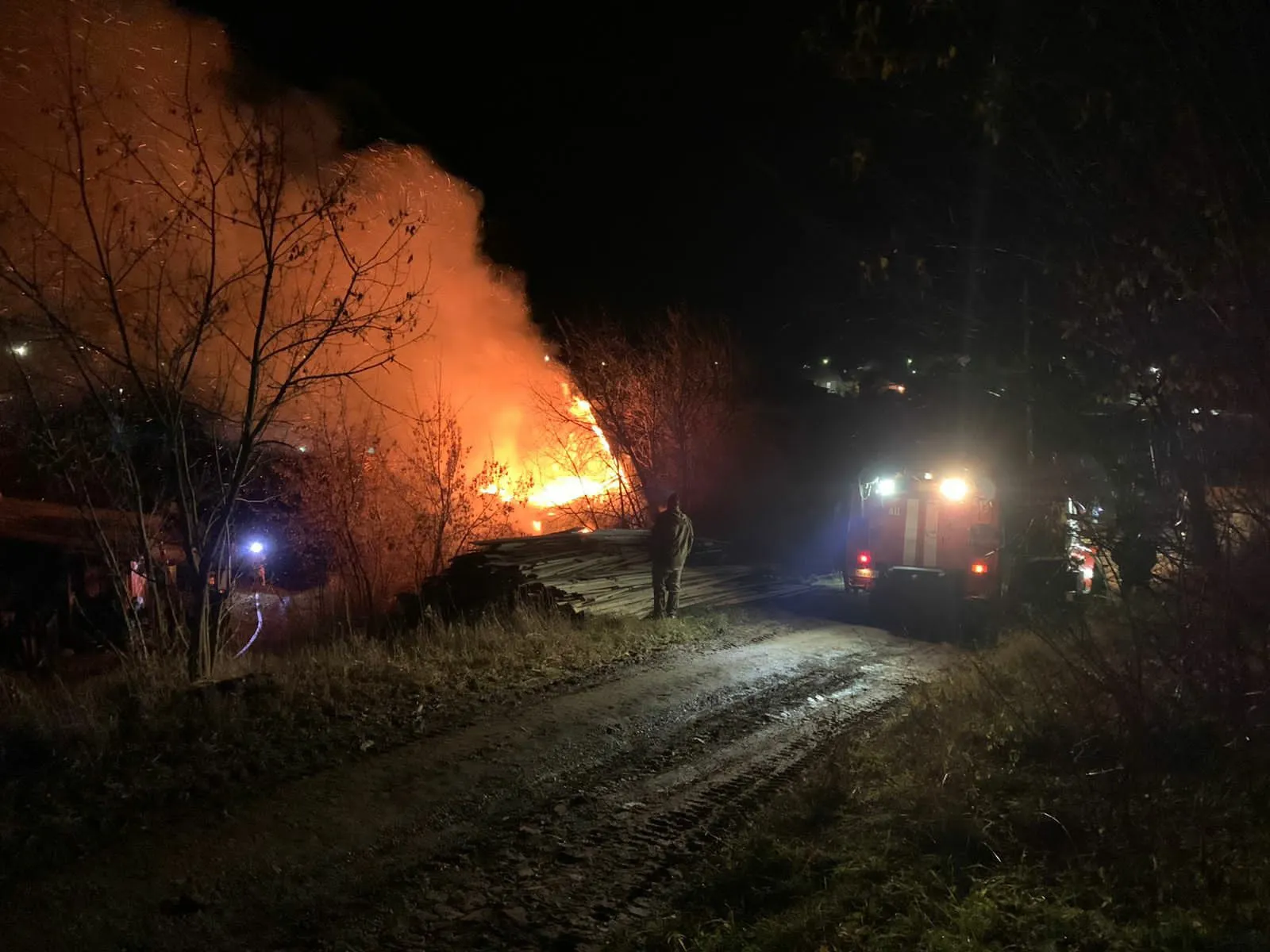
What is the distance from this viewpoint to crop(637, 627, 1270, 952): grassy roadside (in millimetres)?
3721

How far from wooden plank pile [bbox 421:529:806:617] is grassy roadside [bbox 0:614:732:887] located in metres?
2.63

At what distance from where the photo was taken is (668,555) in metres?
12.9

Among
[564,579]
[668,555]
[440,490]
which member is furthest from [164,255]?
[440,490]

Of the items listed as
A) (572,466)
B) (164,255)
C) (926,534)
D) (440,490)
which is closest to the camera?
(164,255)

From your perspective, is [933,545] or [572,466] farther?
[572,466]

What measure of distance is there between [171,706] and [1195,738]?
7.21 metres

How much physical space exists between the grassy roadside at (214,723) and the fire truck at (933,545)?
6.40 m

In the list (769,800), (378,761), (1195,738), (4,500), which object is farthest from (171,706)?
(4,500)

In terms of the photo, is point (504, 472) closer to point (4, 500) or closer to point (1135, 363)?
point (4, 500)

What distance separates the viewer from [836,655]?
1101cm

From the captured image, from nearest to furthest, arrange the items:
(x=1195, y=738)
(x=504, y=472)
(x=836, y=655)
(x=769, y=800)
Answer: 1. (x=1195, y=738)
2. (x=769, y=800)
3. (x=836, y=655)
4. (x=504, y=472)

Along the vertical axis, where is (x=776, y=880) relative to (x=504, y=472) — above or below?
below

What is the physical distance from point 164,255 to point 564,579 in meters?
6.67

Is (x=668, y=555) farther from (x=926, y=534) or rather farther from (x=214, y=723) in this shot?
(x=214, y=723)
